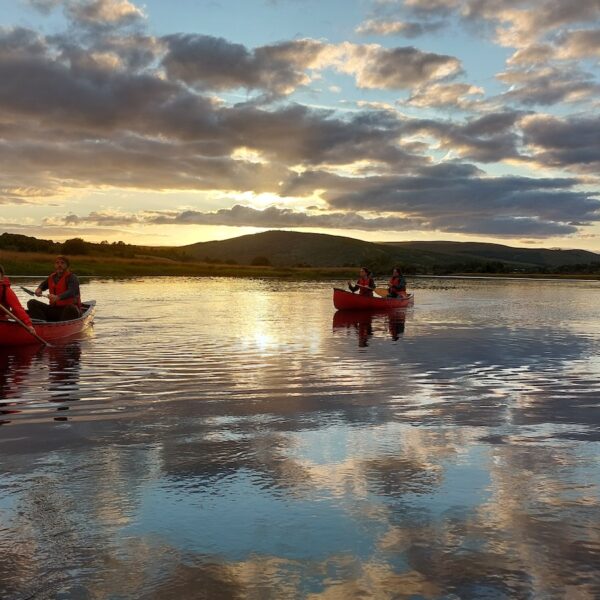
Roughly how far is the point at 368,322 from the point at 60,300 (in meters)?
15.3

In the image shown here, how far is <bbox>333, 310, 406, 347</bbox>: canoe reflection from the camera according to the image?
26.1 metres

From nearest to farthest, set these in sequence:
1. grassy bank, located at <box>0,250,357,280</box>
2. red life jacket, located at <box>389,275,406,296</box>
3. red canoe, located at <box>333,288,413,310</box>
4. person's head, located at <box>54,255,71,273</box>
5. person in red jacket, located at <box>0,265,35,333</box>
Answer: person in red jacket, located at <box>0,265,35,333</box> → person's head, located at <box>54,255,71,273</box> → red canoe, located at <box>333,288,413,310</box> → red life jacket, located at <box>389,275,406,296</box> → grassy bank, located at <box>0,250,357,280</box>

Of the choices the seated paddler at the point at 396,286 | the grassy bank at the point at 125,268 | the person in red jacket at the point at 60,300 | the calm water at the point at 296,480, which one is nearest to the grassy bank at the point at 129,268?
the grassy bank at the point at 125,268

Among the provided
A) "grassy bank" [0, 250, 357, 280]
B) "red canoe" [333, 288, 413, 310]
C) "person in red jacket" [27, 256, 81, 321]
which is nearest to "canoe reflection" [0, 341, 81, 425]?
"person in red jacket" [27, 256, 81, 321]

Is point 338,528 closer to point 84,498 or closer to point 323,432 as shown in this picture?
point 84,498

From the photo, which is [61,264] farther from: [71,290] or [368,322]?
[368,322]

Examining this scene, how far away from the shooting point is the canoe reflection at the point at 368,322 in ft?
85.7

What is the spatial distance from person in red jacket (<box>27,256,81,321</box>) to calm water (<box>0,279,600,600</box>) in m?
5.66

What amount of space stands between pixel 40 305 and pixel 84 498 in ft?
56.8

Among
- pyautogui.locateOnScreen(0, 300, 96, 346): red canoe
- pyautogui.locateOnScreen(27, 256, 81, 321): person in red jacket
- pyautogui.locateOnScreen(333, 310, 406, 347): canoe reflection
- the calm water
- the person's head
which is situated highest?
the person's head

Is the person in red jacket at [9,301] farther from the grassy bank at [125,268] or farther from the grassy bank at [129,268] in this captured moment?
the grassy bank at [129,268]

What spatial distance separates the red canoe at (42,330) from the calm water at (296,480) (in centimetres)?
336

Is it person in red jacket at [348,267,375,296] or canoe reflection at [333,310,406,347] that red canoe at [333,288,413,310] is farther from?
person in red jacket at [348,267,375,296]

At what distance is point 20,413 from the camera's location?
11.0m
